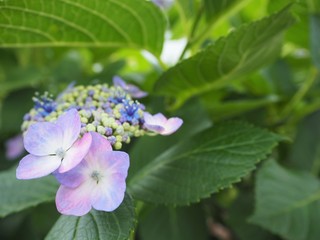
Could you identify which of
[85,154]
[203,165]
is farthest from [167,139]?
[85,154]

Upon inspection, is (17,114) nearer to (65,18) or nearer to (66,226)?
(65,18)

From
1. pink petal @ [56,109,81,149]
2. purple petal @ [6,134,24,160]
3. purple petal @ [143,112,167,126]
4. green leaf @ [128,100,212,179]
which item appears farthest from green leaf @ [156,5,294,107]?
purple petal @ [6,134,24,160]

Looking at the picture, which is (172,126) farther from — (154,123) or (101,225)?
(101,225)

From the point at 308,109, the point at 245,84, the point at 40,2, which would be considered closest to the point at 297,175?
the point at 308,109

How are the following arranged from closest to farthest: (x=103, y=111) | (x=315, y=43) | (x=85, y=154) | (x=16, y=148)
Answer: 1. (x=85, y=154)
2. (x=103, y=111)
3. (x=315, y=43)
4. (x=16, y=148)

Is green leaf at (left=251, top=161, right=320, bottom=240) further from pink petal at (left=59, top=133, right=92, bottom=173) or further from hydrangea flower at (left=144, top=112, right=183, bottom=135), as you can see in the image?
pink petal at (left=59, top=133, right=92, bottom=173)

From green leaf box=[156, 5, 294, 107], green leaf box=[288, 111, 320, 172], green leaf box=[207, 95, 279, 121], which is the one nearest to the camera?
green leaf box=[156, 5, 294, 107]
